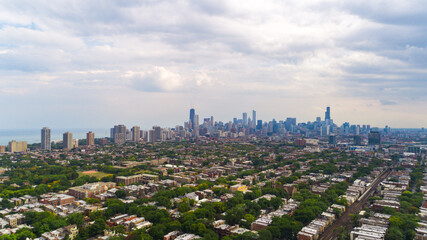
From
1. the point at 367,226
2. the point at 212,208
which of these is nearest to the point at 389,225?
the point at 367,226

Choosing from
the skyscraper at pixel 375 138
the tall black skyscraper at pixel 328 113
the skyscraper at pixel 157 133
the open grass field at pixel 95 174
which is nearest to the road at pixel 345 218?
the open grass field at pixel 95 174

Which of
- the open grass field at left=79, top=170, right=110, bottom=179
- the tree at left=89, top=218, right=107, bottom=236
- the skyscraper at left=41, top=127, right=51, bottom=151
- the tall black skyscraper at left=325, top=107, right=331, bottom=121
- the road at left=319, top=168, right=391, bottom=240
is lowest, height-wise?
the open grass field at left=79, top=170, right=110, bottom=179

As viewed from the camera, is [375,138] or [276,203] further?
[375,138]

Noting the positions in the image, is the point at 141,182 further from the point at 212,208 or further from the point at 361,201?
the point at 361,201

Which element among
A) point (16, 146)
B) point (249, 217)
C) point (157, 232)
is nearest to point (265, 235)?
point (249, 217)

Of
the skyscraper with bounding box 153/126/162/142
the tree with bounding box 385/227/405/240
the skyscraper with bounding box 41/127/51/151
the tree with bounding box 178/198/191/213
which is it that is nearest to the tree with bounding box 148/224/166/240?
the tree with bounding box 178/198/191/213

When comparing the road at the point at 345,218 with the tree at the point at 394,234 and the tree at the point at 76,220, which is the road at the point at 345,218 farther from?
the tree at the point at 76,220

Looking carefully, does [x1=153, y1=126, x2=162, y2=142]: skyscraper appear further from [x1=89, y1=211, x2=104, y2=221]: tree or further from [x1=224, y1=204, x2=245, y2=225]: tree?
[x1=224, y1=204, x2=245, y2=225]: tree

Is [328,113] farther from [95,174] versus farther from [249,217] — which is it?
[249,217]

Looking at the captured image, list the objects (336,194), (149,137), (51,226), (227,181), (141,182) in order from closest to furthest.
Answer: (51,226) < (336,194) < (227,181) < (141,182) < (149,137)

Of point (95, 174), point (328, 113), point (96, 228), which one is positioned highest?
point (328, 113)

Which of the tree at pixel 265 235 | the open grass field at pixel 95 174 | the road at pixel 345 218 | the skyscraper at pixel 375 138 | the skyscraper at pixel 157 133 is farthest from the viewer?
the skyscraper at pixel 157 133
